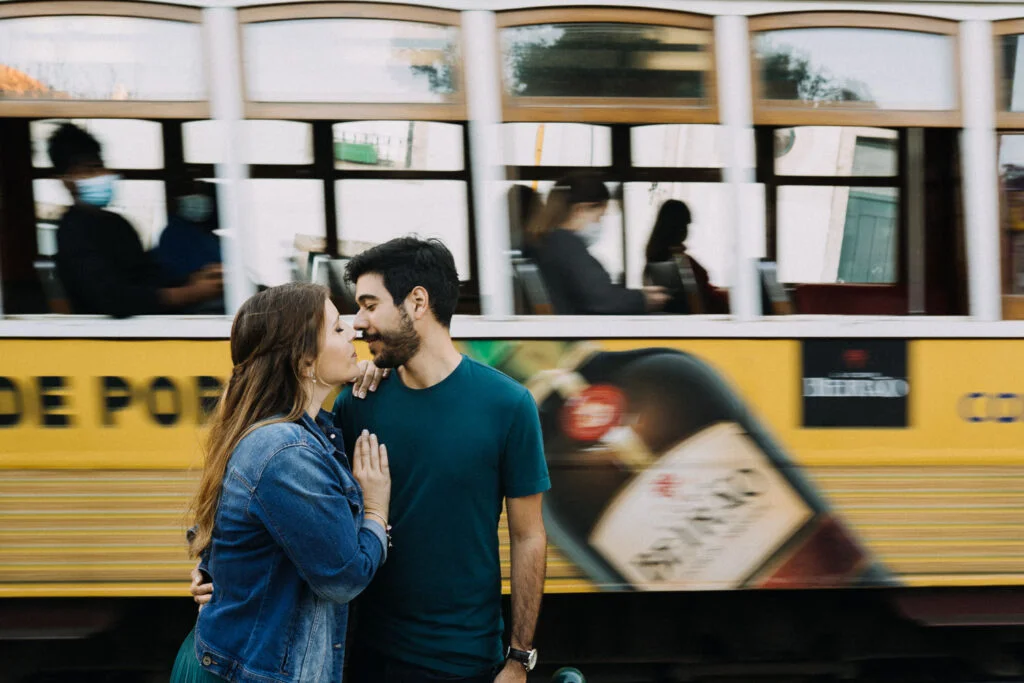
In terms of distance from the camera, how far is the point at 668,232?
3.71 m

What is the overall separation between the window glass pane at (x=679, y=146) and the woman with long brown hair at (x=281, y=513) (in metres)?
2.00

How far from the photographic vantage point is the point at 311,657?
1.89 meters

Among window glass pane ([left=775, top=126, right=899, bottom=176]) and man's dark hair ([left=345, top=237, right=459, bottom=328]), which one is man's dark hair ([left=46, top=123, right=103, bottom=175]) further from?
window glass pane ([left=775, top=126, right=899, bottom=176])

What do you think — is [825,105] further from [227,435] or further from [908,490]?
[227,435]

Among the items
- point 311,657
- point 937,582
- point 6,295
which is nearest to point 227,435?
point 311,657

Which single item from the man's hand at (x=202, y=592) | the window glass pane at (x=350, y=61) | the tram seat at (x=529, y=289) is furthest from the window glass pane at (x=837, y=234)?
the man's hand at (x=202, y=592)

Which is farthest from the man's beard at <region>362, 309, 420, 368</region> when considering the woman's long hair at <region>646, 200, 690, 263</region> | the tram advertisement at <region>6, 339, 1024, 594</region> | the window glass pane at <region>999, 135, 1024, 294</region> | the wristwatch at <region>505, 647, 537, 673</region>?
the window glass pane at <region>999, 135, 1024, 294</region>

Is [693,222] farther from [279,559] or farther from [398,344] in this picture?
[279,559]

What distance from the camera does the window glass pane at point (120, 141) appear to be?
11.6 feet

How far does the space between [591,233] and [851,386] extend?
3.73 feet

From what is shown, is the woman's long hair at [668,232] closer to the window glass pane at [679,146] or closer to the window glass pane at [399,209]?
the window glass pane at [679,146]

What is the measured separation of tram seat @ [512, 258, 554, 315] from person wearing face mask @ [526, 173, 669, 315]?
0.02 meters

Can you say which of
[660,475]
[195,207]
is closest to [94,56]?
[195,207]

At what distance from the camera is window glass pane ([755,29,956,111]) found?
365cm
